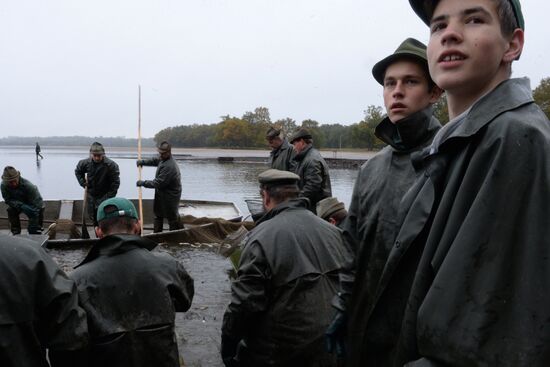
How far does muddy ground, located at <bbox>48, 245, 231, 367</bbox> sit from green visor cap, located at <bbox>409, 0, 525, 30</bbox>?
4650 mm

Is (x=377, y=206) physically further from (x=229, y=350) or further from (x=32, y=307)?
(x=229, y=350)

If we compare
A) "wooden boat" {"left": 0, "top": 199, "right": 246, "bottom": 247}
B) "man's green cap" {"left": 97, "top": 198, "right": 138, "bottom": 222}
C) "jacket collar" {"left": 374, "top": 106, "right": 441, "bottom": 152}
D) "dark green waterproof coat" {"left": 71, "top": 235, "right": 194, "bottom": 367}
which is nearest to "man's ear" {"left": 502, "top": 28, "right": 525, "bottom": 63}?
"jacket collar" {"left": 374, "top": 106, "right": 441, "bottom": 152}

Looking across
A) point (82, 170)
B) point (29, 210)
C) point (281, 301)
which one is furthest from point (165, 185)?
point (281, 301)

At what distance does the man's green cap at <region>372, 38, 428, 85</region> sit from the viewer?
8.69 ft

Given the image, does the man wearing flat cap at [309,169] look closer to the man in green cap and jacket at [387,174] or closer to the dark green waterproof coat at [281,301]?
the dark green waterproof coat at [281,301]

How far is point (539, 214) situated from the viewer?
107cm

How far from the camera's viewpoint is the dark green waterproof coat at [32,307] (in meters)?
2.42

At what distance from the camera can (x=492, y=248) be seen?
3.65ft

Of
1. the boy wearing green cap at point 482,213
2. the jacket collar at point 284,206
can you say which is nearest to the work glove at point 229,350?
the jacket collar at point 284,206

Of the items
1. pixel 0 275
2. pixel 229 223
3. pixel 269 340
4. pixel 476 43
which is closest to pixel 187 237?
pixel 229 223

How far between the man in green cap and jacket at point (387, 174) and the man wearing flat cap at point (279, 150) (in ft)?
21.5

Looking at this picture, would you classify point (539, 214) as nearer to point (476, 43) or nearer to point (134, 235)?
point (476, 43)

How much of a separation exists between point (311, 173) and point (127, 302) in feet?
17.7

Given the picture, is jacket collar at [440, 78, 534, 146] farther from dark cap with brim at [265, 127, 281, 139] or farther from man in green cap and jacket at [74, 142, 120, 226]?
man in green cap and jacket at [74, 142, 120, 226]
